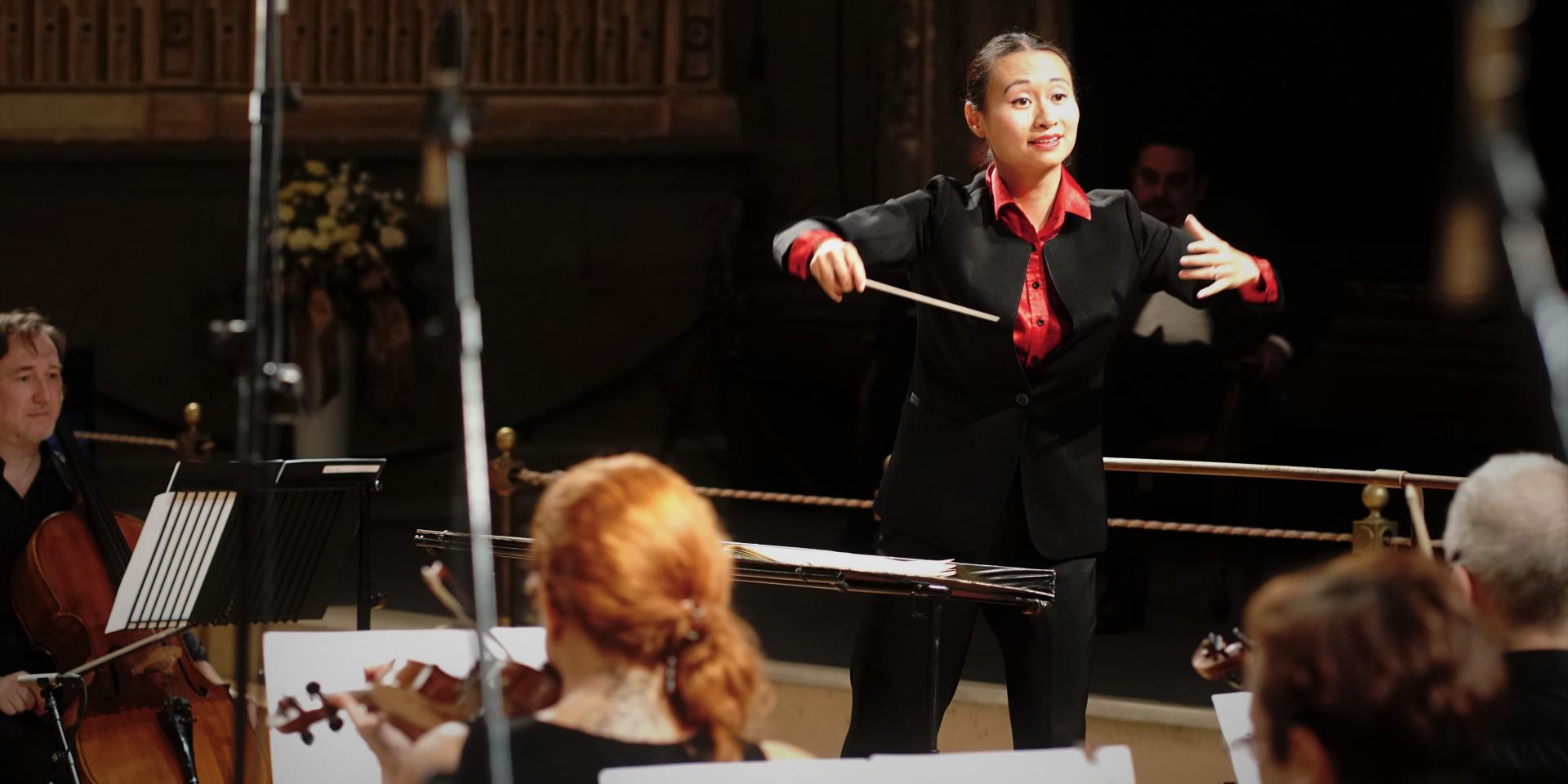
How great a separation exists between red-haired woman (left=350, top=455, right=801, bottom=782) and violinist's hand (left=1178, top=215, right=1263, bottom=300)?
1.35 metres

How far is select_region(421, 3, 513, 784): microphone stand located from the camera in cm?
196

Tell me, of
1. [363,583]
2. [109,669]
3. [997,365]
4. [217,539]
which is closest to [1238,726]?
[997,365]

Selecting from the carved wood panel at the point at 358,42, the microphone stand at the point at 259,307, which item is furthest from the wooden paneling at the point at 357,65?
the microphone stand at the point at 259,307

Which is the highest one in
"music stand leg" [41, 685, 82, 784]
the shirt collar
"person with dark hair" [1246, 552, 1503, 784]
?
the shirt collar

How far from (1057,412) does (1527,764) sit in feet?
4.10

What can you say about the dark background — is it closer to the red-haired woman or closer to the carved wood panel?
the carved wood panel

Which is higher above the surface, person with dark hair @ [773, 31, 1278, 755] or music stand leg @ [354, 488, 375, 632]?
person with dark hair @ [773, 31, 1278, 755]

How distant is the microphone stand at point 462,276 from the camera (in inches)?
77.2

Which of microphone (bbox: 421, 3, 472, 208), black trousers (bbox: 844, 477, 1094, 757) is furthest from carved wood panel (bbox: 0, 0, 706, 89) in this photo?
microphone (bbox: 421, 3, 472, 208)

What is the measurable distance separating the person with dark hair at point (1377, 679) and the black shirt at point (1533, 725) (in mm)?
327

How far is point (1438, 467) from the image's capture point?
22.4 ft

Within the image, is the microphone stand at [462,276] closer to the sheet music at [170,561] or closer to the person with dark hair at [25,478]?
the sheet music at [170,561]

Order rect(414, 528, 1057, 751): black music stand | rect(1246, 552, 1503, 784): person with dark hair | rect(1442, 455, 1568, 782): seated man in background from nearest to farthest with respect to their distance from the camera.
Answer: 1. rect(1246, 552, 1503, 784): person with dark hair
2. rect(1442, 455, 1568, 782): seated man in background
3. rect(414, 528, 1057, 751): black music stand

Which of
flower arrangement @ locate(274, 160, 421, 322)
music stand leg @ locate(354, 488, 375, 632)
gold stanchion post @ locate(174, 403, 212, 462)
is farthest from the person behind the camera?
flower arrangement @ locate(274, 160, 421, 322)
